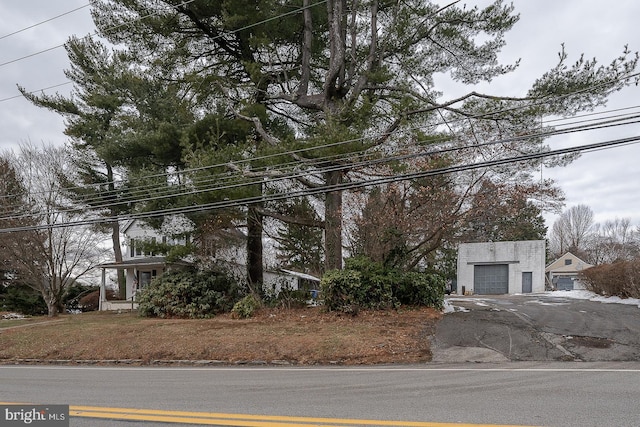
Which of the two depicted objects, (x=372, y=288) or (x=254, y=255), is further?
(x=254, y=255)

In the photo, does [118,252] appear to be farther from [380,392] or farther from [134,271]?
[380,392]

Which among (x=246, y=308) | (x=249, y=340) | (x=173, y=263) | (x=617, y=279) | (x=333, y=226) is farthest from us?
(x=173, y=263)

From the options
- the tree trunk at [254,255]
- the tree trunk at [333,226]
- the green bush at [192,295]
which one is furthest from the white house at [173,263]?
the tree trunk at [333,226]

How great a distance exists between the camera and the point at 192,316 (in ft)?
60.1

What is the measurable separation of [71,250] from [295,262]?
14.7 meters

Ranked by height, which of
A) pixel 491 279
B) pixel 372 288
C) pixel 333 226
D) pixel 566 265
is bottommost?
pixel 491 279

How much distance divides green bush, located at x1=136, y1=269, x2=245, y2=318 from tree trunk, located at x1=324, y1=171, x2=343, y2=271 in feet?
16.3

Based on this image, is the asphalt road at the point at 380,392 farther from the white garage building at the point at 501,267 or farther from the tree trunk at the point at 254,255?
the white garage building at the point at 501,267

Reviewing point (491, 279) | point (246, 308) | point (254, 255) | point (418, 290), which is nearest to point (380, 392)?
point (418, 290)

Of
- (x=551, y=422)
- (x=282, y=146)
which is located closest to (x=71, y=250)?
(x=282, y=146)

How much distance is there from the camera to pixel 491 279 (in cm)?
3612

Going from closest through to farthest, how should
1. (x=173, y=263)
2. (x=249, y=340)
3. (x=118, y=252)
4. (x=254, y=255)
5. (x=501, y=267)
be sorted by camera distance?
1. (x=249, y=340)
2. (x=173, y=263)
3. (x=254, y=255)
4. (x=118, y=252)
5. (x=501, y=267)

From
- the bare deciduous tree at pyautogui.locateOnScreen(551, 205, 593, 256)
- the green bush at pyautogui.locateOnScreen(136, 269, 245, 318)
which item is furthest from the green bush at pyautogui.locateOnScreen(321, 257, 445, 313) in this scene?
the bare deciduous tree at pyautogui.locateOnScreen(551, 205, 593, 256)

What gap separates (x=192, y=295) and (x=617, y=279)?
57.1 feet
